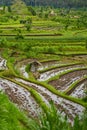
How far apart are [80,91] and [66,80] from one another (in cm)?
418

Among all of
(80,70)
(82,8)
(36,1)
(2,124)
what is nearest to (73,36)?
(80,70)

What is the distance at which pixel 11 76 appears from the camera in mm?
32812

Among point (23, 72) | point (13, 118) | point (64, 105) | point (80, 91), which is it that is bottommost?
point (23, 72)

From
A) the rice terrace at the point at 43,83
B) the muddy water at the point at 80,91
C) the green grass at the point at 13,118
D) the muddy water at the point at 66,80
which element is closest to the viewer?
the rice terrace at the point at 43,83

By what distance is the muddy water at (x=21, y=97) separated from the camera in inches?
858

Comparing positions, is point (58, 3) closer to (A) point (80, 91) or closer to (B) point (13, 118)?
(A) point (80, 91)

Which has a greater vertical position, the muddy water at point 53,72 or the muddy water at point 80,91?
the muddy water at point 80,91

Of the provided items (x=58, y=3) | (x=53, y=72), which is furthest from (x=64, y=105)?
(x=58, y=3)

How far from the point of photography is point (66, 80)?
3275 centimetres

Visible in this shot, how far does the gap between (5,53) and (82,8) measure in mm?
127232

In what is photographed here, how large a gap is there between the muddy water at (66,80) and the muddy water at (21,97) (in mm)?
3968

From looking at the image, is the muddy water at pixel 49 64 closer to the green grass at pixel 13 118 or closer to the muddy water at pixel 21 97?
the muddy water at pixel 21 97

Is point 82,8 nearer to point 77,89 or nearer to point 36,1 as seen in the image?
point 36,1

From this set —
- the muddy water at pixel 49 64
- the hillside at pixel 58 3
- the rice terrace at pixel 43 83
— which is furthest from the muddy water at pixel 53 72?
the hillside at pixel 58 3
